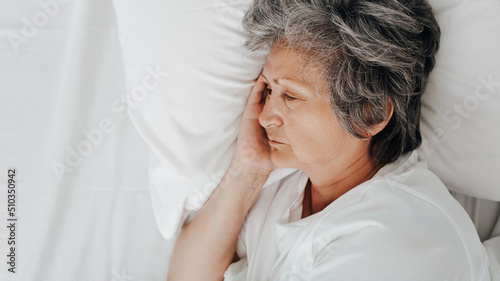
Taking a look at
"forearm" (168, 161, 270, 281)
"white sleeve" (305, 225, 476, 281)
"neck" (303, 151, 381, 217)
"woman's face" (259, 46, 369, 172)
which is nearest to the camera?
"white sleeve" (305, 225, 476, 281)

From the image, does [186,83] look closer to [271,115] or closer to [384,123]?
[271,115]

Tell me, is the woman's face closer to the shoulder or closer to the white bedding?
the shoulder

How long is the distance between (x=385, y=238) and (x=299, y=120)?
0.97 feet

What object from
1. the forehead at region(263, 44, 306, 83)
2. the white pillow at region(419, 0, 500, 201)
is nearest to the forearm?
the forehead at region(263, 44, 306, 83)

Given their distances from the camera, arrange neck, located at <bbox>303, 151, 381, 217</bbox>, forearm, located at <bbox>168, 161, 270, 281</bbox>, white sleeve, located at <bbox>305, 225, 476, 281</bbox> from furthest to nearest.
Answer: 1. forearm, located at <bbox>168, 161, 270, 281</bbox>
2. neck, located at <bbox>303, 151, 381, 217</bbox>
3. white sleeve, located at <bbox>305, 225, 476, 281</bbox>

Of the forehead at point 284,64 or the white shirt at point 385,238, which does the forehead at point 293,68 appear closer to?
the forehead at point 284,64

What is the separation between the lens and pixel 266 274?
1.05 metres

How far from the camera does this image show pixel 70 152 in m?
1.10

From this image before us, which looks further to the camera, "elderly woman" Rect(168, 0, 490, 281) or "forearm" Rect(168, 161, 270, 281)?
"forearm" Rect(168, 161, 270, 281)

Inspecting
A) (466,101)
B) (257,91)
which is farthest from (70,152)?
(466,101)

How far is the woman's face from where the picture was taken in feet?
2.90

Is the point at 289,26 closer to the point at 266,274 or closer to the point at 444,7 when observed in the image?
the point at 444,7

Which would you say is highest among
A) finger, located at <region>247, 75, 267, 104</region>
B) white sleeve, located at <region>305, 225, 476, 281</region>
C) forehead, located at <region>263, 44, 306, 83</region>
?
forehead, located at <region>263, 44, 306, 83</region>

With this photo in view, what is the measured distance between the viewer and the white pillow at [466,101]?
95 cm
